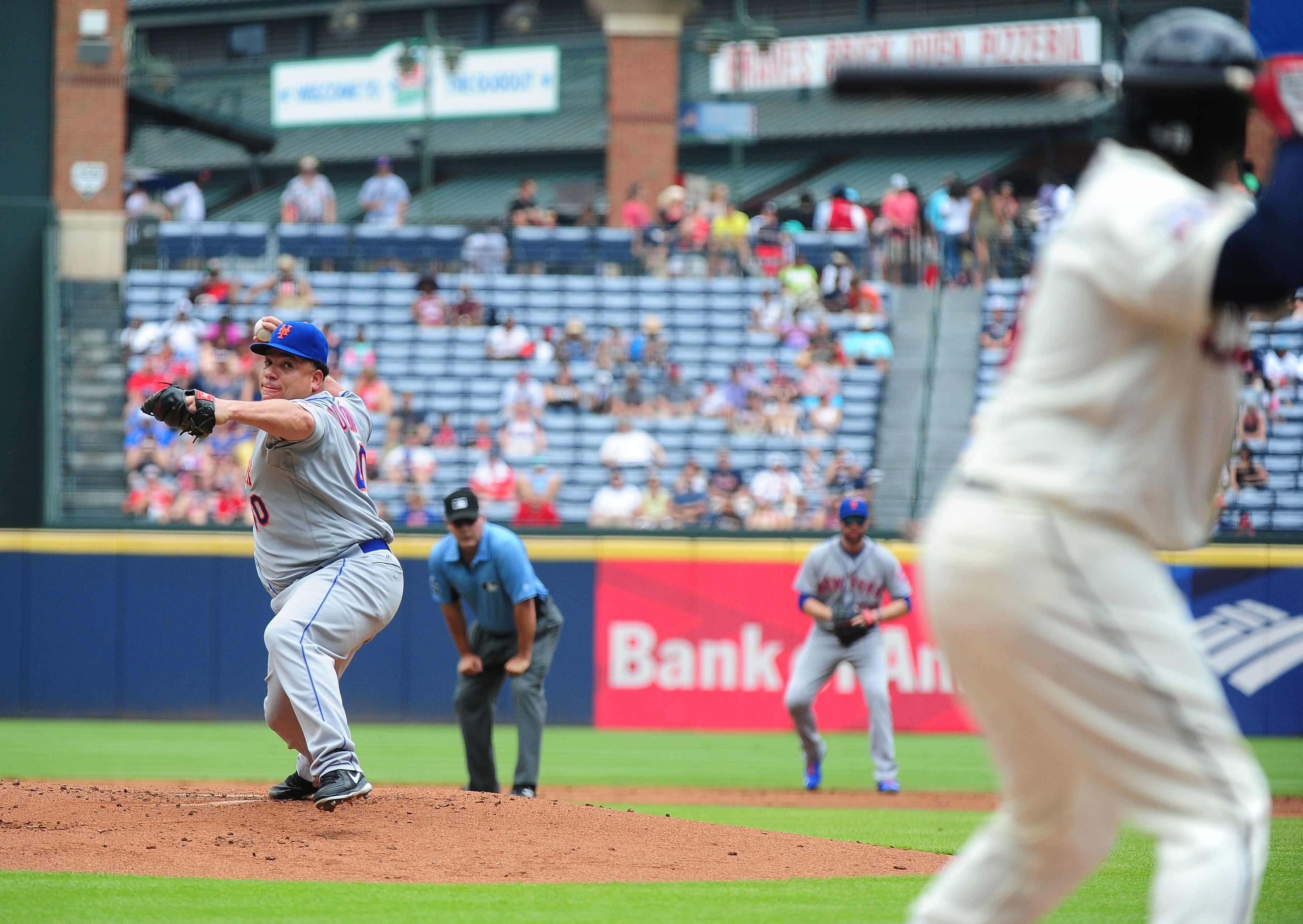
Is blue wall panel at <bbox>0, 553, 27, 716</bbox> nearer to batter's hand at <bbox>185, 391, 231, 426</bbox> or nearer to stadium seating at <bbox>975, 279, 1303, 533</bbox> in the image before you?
stadium seating at <bbox>975, 279, 1303, 533</bbox>

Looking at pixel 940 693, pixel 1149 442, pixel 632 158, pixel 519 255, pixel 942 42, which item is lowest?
pixel 940 693

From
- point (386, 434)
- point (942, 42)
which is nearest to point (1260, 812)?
point (386, 434)

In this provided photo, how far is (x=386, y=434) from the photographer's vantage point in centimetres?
1734

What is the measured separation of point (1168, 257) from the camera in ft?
8.44

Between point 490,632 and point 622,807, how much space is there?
1.29m

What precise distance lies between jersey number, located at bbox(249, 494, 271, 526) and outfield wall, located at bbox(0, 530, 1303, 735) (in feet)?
26.2

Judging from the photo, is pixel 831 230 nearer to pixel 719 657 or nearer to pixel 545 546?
pixel 545 546

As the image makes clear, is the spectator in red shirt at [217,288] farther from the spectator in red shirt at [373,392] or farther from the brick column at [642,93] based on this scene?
the brick column at [642,93]

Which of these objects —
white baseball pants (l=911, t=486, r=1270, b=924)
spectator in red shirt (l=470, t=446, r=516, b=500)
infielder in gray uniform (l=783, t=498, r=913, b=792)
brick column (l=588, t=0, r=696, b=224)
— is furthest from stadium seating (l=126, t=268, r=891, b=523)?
white baseball pants (l=911, t=486, r=1270, b=924)

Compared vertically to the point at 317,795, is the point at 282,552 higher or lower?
higher

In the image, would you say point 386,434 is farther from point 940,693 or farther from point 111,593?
point 940,693

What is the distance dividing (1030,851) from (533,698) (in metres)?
5.98

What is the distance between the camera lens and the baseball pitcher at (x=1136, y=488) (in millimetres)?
2607

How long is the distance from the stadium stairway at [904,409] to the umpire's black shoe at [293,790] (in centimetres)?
1003
